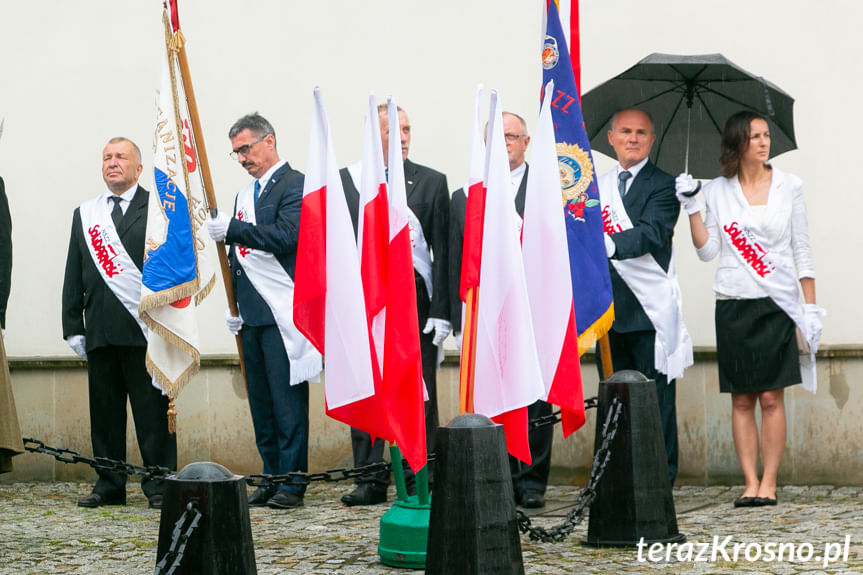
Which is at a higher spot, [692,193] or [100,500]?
[692,193]

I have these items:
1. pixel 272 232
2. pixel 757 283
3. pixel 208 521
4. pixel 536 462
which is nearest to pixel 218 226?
pixel 272 232

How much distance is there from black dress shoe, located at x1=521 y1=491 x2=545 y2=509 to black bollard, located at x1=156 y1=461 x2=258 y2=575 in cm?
347

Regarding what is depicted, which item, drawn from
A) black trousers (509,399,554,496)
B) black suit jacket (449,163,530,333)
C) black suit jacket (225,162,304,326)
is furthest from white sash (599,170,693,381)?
black suit jacket (225,162,304,326)

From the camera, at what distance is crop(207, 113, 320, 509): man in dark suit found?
785cm

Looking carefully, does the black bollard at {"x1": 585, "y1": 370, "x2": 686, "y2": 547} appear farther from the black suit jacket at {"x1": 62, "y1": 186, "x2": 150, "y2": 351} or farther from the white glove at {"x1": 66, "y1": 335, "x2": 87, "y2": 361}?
the white glove at {"x1": 66, "y1": 335, "x2": 87, "y2": 361}

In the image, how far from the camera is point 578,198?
637 centimetres

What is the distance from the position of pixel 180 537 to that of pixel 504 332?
181 centimetres

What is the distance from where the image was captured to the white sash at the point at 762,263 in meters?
7.49

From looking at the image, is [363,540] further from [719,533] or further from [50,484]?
[50,484]

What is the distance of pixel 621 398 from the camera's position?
5891 mm

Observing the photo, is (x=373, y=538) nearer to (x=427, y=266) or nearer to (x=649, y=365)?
(x=427, y=266)

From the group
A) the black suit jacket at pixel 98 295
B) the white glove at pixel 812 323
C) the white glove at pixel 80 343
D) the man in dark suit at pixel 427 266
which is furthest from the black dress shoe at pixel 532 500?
the white glove at pixel 80 343

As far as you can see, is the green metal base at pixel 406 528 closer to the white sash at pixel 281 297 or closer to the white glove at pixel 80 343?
the white sash at pixel 281 297

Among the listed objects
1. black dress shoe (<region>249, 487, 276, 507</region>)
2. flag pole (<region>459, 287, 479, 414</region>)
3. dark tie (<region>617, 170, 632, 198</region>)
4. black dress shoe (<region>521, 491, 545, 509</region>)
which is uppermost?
dark tie (<region>617, 170, 632, 198</region>)
